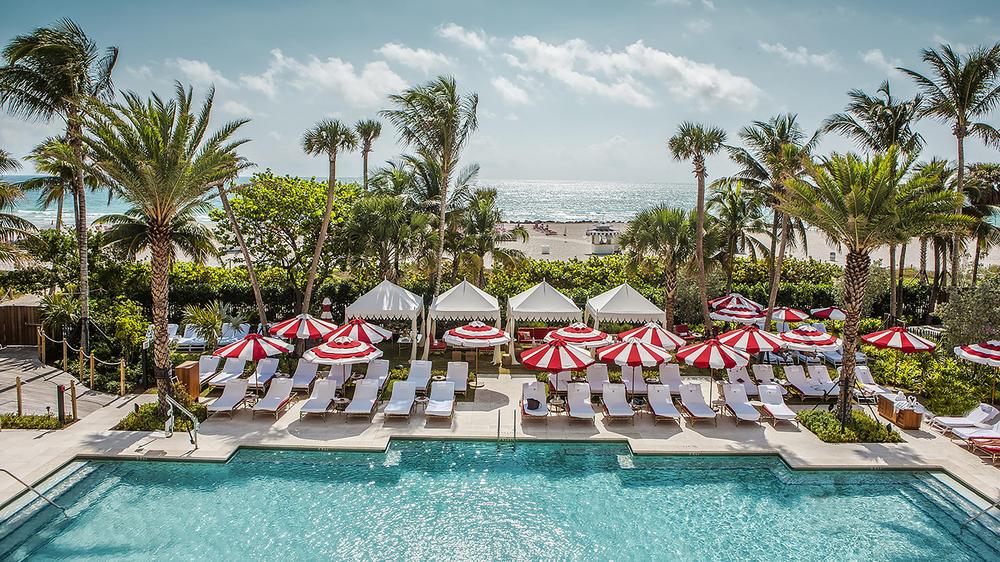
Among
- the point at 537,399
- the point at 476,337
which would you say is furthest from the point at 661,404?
the point at 476,337

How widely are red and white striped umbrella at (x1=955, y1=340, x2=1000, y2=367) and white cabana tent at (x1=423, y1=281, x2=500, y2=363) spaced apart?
12584mm

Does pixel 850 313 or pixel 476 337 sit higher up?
pixel 850 313

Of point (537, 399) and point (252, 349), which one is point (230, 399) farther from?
point (537, 399)

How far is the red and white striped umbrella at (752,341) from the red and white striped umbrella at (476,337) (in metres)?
6.07

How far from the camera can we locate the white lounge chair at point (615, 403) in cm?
1477

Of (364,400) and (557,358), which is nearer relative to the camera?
(557,358)

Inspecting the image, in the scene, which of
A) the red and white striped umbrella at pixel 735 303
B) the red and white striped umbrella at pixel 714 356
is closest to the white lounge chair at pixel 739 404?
the red and white striped umbrella at pixel 714 356

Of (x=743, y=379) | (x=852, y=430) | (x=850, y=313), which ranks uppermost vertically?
(x=850, y=313)

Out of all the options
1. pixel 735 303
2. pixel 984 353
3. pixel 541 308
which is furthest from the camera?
pixel 735 303

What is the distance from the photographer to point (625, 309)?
2002cm

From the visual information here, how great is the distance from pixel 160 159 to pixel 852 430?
16.4 m

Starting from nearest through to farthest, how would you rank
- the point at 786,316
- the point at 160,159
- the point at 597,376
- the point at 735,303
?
the point at 160,159 → the point at 597,376 → the point at 786,316 → the point at 735,303

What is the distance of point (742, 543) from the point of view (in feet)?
33.2

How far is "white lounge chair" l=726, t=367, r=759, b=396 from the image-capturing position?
648 inches
